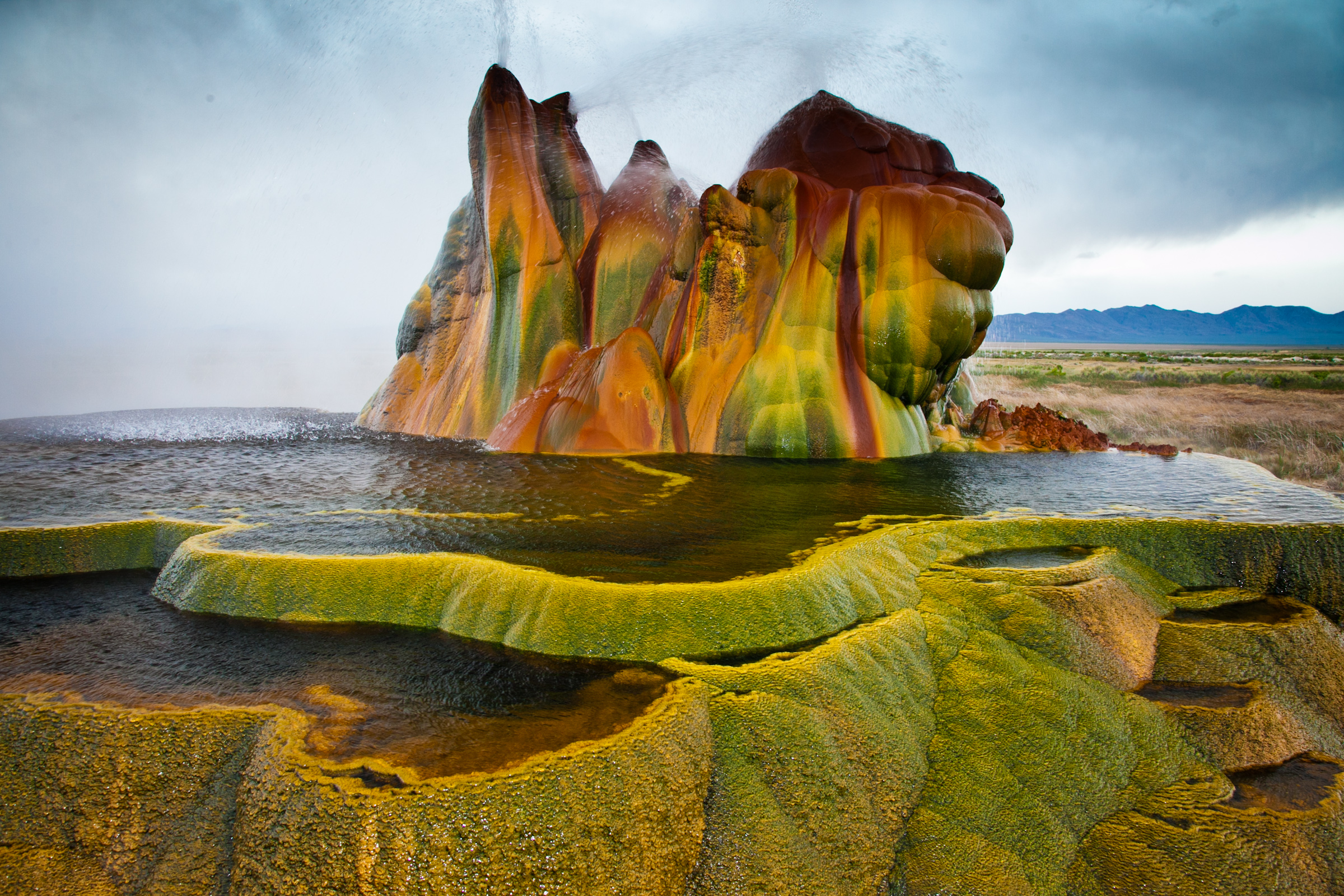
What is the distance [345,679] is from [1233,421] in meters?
25.0

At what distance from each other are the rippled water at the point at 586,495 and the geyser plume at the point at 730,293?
1.09 m

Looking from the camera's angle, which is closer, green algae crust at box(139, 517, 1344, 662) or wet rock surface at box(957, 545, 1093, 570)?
green algae crust at box(139, 517, 1344, 662)

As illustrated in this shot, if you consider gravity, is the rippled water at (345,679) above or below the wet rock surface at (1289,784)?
above

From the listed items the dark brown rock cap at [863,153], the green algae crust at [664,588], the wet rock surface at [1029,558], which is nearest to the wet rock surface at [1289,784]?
the green algae crust at [664,588]

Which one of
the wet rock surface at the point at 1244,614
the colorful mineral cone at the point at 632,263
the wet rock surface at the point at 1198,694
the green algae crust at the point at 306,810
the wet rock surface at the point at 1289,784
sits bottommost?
the wet rock surface at the point at 1289,784

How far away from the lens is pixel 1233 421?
20.6m

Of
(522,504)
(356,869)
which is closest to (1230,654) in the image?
(356,869)

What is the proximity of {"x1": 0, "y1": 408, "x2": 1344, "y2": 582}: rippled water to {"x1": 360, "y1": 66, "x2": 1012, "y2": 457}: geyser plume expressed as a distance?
3.59ft

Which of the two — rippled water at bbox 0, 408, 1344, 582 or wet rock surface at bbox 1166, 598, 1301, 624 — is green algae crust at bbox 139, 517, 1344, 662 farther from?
rippled water at bbox 0, 408, 1344, 582

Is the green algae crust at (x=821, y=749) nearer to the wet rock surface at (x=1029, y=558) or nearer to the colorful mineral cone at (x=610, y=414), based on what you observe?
the wet rock surface at (x=1029, y=558)

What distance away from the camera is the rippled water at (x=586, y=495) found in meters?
6.55

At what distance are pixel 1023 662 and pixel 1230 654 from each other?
6.12ft

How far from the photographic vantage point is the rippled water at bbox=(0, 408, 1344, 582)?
258 inches

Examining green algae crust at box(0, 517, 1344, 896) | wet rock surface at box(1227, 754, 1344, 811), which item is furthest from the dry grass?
wet rock surface at box(1227, 754, 1344, 811)
